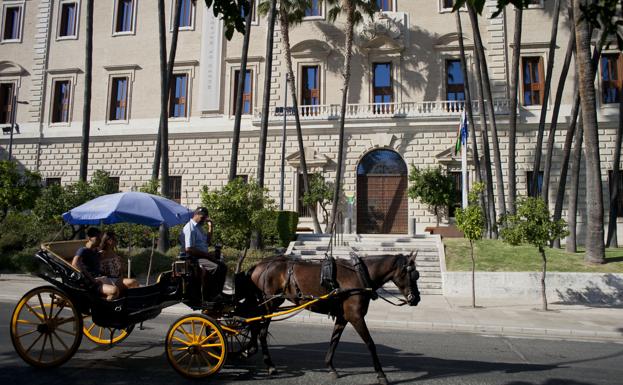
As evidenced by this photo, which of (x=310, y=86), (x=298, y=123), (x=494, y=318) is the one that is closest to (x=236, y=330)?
(x=494, y=318)

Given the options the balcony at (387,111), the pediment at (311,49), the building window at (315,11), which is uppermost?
the building window at (315,11)

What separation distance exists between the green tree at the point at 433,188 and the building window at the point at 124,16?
2044cm

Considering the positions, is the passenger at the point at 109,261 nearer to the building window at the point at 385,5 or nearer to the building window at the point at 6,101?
the building window at the point at 385,5

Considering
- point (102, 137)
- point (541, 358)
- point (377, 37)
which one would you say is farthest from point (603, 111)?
point (102, 137)

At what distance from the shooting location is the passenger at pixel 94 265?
220 inches

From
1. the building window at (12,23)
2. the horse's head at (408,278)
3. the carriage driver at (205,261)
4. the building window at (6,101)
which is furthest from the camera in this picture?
the building window at (12,23)

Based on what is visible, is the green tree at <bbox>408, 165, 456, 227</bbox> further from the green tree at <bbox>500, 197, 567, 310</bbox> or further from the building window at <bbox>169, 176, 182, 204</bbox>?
the building window at <bbox>169, 176, 182, 204</bbox>

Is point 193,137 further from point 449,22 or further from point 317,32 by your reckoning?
point 449,22

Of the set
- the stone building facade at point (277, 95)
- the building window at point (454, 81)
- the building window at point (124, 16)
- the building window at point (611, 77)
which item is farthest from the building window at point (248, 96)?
the building window at point (611, 77)

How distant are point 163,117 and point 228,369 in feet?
48.7

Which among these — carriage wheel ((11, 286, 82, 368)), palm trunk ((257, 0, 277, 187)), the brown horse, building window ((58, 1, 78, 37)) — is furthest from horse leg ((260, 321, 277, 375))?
building window ((58, 1, 78, 37))

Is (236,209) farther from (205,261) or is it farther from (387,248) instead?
(205,261)

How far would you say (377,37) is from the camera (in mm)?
24781

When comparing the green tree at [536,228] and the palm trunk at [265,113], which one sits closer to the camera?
the green tree at [536,228]
